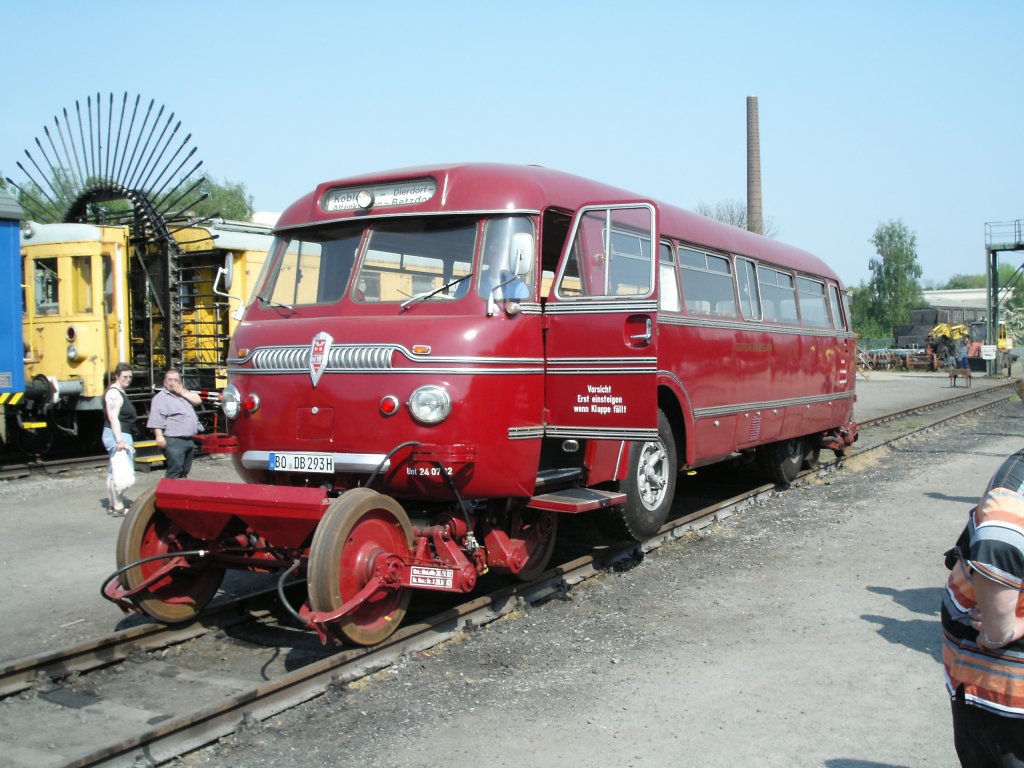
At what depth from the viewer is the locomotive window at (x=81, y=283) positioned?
48.6ft

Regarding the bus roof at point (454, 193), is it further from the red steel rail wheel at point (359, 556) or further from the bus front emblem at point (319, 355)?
the red steel rail wheel at point (359, 556)

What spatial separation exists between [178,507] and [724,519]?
20.2 ft

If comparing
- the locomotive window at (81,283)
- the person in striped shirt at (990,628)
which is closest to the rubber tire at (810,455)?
the person in striped shirt at (990,628)

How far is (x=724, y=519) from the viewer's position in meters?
10.3

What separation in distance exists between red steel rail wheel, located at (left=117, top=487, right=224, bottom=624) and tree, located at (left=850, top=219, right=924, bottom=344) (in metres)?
87.1

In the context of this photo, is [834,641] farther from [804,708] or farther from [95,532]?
[95,532]

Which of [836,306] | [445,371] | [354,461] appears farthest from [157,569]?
[836,306]

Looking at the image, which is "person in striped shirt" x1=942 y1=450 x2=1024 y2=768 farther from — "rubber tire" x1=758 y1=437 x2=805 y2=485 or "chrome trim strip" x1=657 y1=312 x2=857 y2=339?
"rubber tire" x1=758 y1=437 x2=805 y2=485

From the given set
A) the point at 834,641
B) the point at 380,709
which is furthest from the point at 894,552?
the point at 380,709

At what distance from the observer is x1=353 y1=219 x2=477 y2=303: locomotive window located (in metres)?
6.52

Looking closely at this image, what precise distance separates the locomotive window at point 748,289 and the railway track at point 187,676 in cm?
391

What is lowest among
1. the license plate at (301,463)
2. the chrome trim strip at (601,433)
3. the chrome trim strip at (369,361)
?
the license plate at (301,463)

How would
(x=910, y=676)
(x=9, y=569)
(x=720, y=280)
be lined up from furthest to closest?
(x=720, y=280) → (x=9, y=569) → (x=910, y=676)

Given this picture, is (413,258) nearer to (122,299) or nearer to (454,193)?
(454,193)
